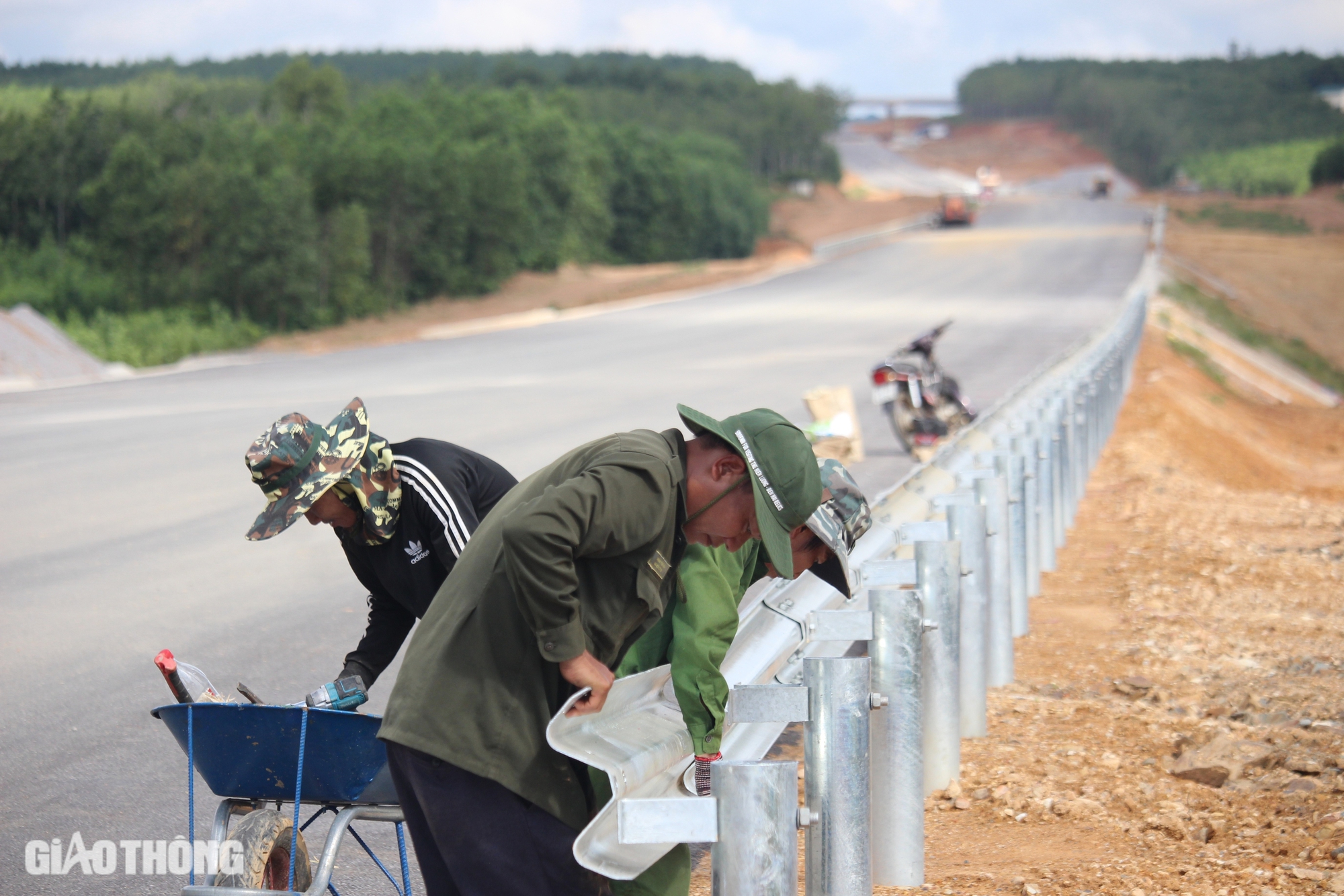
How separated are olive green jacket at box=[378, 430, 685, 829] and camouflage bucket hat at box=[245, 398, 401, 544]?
25.6 inches

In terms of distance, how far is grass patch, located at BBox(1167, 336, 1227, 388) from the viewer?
74.0 feet

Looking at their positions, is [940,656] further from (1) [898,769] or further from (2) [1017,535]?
(2) [1017,535]

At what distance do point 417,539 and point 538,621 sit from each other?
39.5 inches

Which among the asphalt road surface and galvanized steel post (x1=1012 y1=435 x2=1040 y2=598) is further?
galvanized steel post (x1=1012 y1=435 x2=1040 y2=598)

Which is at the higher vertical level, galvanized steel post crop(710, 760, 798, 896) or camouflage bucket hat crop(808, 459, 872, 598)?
camouflage bucket hat crop(808, 459, 872, 598)

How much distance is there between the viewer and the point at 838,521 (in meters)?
2.83

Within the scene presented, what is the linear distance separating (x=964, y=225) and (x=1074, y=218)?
5500mm

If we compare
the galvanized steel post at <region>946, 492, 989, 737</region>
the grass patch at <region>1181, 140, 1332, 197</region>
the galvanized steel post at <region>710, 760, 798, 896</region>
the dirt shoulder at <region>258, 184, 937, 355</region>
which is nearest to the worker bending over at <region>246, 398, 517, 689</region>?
the galvanized steel post at <region>710, 760, 798, 896</region>

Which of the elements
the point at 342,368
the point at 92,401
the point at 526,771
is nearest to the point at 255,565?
the point at 526,771

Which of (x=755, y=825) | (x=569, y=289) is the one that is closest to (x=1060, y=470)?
(x=755, y=825)

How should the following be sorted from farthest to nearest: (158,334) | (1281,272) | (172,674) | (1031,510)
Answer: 1. (1281,272)
2. (158,334)
3. (1031,510)
4. (172,674)

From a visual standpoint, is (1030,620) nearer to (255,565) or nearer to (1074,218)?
(255,565)

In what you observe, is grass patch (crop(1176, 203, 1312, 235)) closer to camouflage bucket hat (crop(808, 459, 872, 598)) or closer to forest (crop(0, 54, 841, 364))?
forest (crop(0, 54, 841, 364))

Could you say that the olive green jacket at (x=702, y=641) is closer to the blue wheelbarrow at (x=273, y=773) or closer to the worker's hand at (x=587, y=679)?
the worker's hand at (x=587, y=679)
